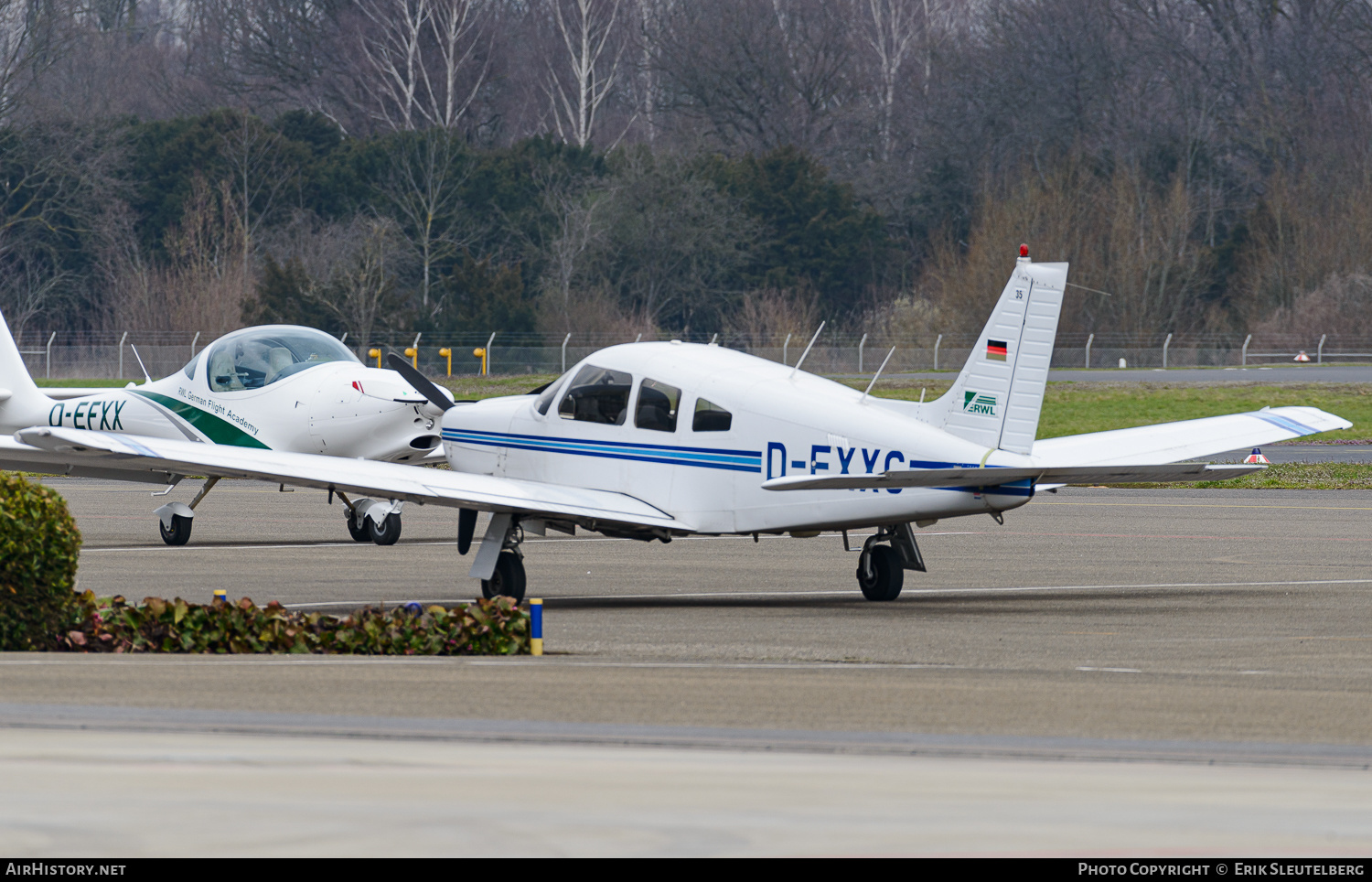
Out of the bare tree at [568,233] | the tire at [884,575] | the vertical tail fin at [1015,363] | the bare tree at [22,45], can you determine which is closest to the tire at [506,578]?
the tire at [884,575]

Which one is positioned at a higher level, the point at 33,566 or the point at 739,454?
the point at 739,454

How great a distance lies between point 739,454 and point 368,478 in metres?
2.90

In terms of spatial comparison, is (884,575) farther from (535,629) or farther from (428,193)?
(428,193)

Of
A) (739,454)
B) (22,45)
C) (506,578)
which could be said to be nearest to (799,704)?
(739,454)

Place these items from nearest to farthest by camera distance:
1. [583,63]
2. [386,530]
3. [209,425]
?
[386,530], [209,425], [583,63]

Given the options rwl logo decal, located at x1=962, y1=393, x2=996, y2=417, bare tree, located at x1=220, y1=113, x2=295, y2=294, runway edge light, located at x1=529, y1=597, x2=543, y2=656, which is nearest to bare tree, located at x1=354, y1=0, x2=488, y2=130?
bare tree, located at x1=220, y1=113, x2=295, y2=294

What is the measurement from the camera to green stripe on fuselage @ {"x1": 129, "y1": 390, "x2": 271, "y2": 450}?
68.9ft

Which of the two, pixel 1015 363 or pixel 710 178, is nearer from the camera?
pixel 1015 363

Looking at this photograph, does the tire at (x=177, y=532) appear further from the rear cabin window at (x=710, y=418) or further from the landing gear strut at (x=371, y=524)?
the rear cabin window at (x=710, y=418)

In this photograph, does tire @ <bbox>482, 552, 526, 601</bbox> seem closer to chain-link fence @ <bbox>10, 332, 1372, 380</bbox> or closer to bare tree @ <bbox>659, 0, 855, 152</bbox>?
chain-link fence @ <bbox>10, 332, 1372, 380</bbox>

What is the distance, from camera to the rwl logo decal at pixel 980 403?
14164mm

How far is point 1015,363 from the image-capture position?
1412 cm

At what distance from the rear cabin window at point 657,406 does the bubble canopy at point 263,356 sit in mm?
6610

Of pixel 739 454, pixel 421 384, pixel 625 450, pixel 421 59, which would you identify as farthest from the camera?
pixel 421 59
